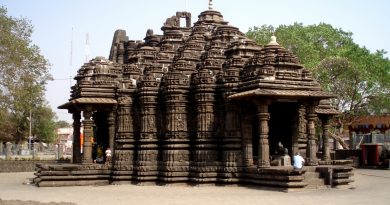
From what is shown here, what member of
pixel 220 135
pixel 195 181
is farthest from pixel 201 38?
pixel 195 181

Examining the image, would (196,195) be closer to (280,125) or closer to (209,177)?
(209,177)

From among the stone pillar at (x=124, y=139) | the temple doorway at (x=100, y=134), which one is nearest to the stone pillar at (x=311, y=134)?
the stone pillar at (x=124, y=139)

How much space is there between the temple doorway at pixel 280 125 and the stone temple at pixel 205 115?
36 millimetres

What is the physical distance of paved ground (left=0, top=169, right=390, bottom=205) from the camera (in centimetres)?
1264

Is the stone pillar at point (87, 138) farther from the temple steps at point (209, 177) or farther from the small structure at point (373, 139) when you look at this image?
the small structure at point (373, 139)

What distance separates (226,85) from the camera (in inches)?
674

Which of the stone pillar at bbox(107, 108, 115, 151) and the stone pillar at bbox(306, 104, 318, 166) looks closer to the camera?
the stone pillar at bbox(306, 104, 318, 166)

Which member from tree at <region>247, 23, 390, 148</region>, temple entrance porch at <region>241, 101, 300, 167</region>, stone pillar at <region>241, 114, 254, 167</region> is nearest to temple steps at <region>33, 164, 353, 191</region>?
stone pillar at <region>241, 114, 254, 167</region>

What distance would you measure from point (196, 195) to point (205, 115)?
373 cm

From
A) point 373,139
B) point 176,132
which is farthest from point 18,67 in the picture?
point 373,139

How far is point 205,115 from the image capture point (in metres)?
17.4

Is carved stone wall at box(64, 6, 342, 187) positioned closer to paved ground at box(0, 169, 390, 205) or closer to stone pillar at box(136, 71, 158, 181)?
stone pillar at box(136, 71, 158, 181)

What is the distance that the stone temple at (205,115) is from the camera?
624 inches

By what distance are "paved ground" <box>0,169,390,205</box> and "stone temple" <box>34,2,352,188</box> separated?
754mm
